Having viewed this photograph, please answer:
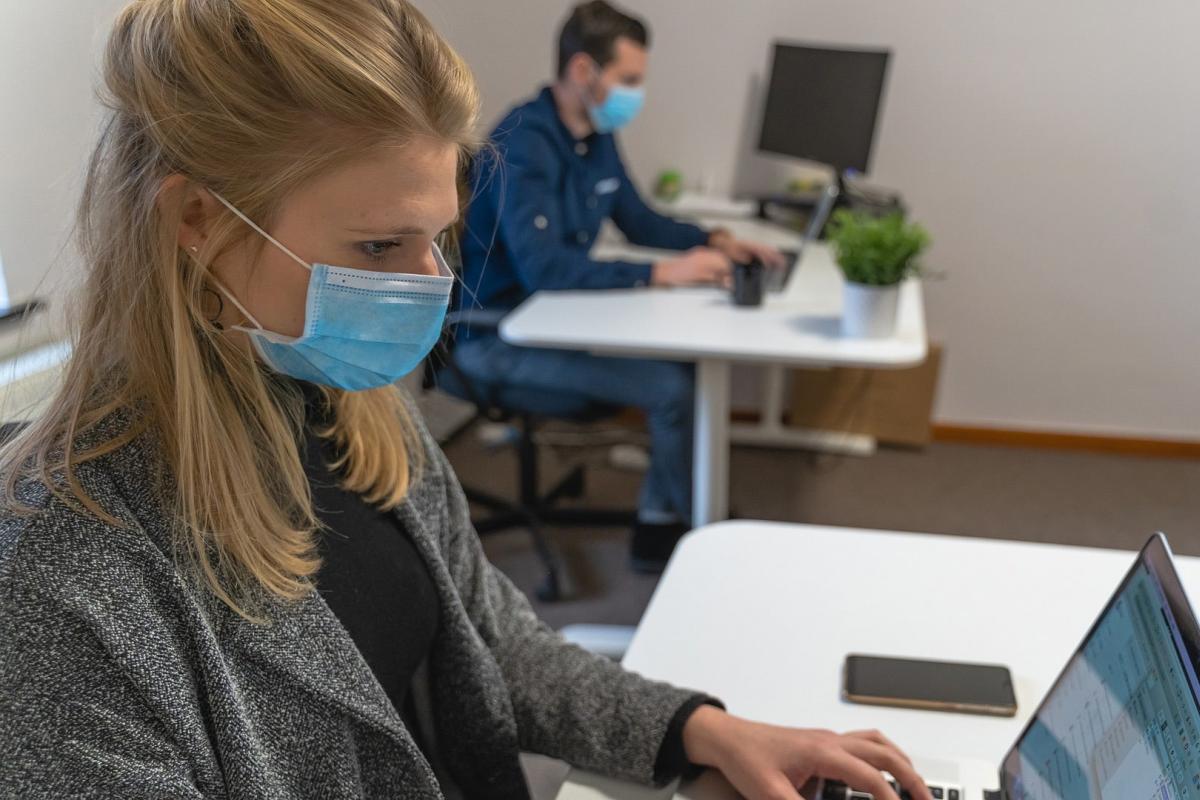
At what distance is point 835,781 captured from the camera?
0.94 metres

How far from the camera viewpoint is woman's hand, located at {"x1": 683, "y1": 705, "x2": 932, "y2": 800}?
35.9 inches

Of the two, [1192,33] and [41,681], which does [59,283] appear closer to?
[41,681]

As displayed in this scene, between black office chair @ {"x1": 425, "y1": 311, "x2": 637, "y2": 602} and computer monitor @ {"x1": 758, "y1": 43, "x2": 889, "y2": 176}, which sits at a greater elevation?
computer monitor @ {"x1": 758, "y1": 43, "x2": 889, "y2": 176}

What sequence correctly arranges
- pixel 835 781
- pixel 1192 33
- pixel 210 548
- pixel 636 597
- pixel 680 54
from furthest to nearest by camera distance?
1. pixel 680 54
2. pixel 1192 33
3. pixel 636 597
4. pixel 835 781
5. pixel 210 548

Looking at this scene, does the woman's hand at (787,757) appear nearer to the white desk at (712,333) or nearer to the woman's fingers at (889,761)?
the woman's fingers at (889,761)

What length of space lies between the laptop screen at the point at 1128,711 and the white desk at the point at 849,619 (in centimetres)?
14

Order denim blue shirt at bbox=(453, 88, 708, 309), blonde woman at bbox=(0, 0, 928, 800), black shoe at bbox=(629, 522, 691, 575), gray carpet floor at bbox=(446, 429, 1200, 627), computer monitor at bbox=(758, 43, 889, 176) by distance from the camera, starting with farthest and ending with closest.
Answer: computer monitor at bbox=(758, 43, 889, 176), gray carpet floor at bbox=(446, 429, 1200, 627), black shoe at bbox=(629, 522, 691, 575), denim blue shirt at bbox=(453, 88, 708, 309), blonde woman at bbox=(0, 0, 928, 800)

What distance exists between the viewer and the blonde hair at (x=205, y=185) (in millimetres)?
794

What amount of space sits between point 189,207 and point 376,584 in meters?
0.36

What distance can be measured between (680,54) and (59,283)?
281cm

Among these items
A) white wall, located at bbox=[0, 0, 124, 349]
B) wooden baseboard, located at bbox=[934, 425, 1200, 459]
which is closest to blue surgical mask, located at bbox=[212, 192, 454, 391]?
white wall, located at bbox=[0, 0, 124, 349]

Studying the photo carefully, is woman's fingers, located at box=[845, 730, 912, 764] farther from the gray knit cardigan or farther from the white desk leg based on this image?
the white desk leg

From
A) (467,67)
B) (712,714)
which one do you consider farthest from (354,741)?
(467,67)

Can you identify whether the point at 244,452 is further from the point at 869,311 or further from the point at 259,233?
the point at 869,311
